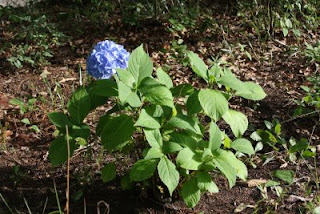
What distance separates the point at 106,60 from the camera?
2.28 metres

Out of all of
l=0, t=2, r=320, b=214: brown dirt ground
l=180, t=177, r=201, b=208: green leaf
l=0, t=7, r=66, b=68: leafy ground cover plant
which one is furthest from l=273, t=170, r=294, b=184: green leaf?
l=0, t=7, r=66, b=68: leafy ground cover plant

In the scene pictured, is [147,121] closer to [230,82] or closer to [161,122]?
[161,122]

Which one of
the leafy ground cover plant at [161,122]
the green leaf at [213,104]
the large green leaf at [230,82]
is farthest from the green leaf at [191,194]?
the large green leaf at [230,82]

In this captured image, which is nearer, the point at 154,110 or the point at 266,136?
the point at 154,110

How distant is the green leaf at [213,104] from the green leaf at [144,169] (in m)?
0.32

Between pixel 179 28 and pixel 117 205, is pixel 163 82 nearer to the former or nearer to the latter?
pixel 117 205

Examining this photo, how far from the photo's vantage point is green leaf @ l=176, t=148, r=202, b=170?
223cm

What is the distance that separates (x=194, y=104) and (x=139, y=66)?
30cm

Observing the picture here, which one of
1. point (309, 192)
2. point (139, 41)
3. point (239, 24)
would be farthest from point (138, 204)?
point (239, 24)

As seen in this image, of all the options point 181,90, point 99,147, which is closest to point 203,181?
point 181,90

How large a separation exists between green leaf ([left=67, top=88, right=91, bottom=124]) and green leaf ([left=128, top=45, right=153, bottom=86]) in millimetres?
251

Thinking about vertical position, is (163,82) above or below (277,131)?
above

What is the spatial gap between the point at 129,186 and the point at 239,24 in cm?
261

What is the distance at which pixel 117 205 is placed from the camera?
106 inches
